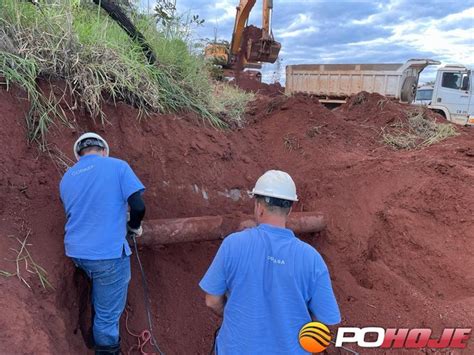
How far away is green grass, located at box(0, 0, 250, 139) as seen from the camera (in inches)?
144

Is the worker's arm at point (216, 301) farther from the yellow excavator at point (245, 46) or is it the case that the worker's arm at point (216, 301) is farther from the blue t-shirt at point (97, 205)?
the yellow excavator at point (245, 46)

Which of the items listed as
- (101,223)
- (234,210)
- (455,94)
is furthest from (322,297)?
(455,94)

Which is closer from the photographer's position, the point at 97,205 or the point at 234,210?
the point at 97,205

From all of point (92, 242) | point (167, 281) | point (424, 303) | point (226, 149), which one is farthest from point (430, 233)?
point (92, 242)

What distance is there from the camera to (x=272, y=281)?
2057 millimetres

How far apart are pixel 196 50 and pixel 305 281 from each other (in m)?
4.77

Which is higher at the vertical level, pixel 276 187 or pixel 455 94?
pixel 276 187

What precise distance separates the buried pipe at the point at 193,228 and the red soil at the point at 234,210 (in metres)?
0.39

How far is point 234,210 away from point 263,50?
855 cm

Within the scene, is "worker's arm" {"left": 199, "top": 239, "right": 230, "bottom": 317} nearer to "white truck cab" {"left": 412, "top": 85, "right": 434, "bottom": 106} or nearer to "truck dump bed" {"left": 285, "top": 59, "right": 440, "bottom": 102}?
"truck dump bed" {"left": 285, "top": 59, "right": 440, "bottom": 102}

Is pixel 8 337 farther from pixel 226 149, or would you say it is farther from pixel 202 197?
pixel 226 149

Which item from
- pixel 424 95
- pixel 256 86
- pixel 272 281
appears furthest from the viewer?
pixel 256 86

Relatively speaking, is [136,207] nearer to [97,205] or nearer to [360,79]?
[97,205]

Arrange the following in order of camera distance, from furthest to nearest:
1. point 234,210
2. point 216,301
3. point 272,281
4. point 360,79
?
point 360,79
point 234,210
point 216,301
point 272,281
